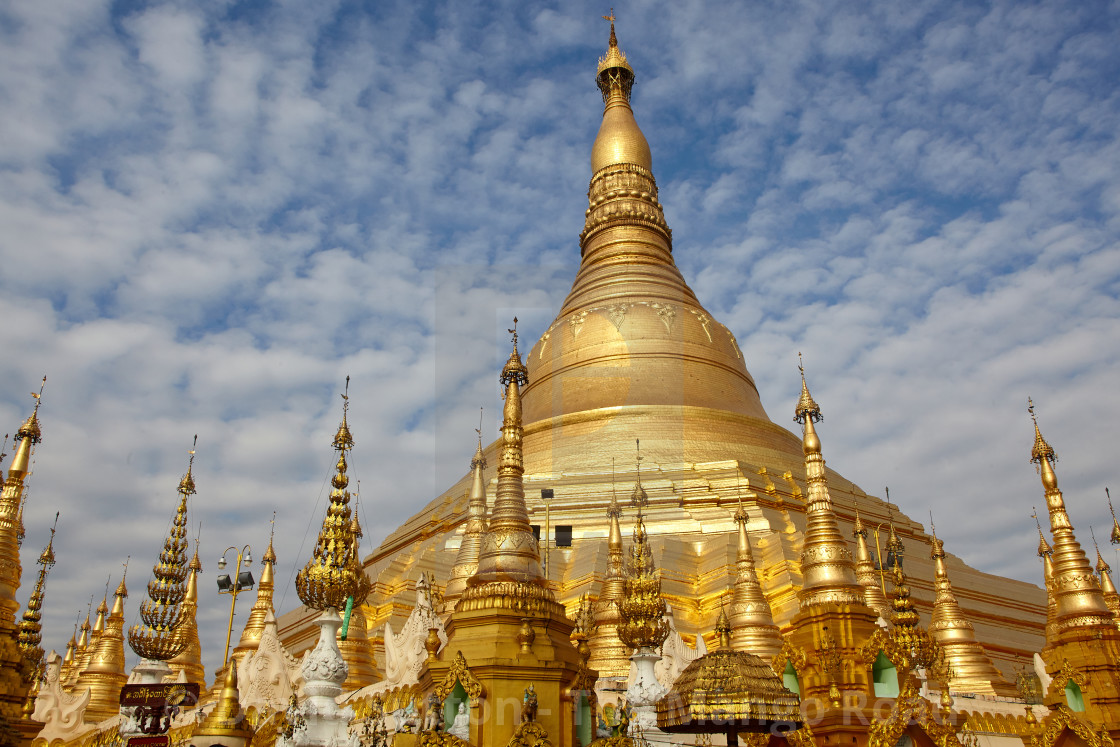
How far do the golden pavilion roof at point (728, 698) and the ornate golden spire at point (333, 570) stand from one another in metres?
3.06

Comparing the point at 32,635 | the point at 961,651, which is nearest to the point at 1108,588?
the point at 961,651

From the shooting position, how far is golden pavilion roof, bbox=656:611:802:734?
7211 mm

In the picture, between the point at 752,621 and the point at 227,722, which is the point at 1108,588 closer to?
the point at 752,621

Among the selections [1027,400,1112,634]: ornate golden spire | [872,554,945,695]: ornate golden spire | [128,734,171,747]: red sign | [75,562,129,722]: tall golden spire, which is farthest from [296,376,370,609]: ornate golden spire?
[75,562,129,722]: tall golden spire

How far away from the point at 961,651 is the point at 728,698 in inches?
463

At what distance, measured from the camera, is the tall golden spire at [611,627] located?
554 inches

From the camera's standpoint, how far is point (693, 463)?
23391mm

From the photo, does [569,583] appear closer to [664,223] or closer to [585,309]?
[585,309]

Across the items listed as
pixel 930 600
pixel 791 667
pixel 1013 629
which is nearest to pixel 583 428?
pixel 930 600

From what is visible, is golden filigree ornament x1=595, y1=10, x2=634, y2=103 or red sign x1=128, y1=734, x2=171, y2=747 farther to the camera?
golden filigree ornament x1=595, y1=10, x2=634, y2=103

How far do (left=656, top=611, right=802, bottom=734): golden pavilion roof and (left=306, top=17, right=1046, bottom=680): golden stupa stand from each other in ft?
21.6

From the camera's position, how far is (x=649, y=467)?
2345 cm

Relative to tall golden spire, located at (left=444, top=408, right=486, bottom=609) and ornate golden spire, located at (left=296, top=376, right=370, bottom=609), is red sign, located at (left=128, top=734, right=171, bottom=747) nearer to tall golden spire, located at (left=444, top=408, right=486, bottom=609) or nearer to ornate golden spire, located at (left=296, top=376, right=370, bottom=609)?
ornate golden spire, located at (left=296, top=376, right=370, bottom=609)

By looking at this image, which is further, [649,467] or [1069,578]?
[649,467]
